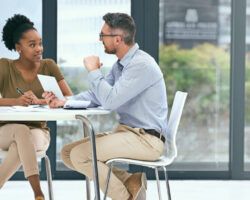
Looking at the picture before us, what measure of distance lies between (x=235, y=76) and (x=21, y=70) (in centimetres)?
244

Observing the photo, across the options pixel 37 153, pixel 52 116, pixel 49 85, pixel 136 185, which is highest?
pixel 49 85

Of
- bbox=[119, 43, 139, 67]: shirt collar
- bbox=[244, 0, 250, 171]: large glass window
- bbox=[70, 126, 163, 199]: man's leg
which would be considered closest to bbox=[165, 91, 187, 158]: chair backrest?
bbox=[70, 126, 163, 199]: man's leg

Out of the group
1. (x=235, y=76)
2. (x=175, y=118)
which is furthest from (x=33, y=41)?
(x=235, y=76)

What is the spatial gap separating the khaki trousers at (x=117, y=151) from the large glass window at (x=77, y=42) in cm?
240

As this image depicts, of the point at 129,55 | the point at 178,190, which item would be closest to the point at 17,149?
the point at 129,55

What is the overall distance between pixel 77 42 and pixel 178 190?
157 centimetres

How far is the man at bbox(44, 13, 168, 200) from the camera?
3.50 meters

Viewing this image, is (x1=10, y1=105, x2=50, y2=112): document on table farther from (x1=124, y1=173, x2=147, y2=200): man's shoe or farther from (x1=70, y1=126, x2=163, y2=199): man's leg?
(x1=124, y1=173, x2=147, y2=200): man's shoe

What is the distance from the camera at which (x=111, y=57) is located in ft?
19.8

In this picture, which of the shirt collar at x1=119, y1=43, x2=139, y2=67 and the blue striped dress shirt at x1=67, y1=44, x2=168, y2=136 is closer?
the blue striped dress shirt at x1=67, y1=44, x2=168, y2=136

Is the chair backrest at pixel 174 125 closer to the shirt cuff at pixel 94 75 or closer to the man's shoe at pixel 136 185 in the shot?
the man's shoe at pixel 136 185

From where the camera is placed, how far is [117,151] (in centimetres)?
354

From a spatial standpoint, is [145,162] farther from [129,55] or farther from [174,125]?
[129,55]

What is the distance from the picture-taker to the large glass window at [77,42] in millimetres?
5969
